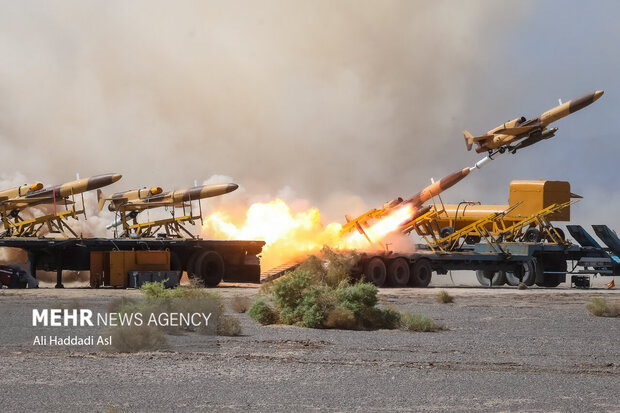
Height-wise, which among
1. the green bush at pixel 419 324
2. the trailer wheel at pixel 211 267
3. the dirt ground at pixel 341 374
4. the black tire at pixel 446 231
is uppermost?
the black tire at pixel 446 231

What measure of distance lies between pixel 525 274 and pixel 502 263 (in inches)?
56.5

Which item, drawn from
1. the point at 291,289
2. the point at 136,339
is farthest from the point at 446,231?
the point at 136,339

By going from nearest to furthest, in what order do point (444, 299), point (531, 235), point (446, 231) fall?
point (444, 299) → point (531, 235) → point (446, 231)

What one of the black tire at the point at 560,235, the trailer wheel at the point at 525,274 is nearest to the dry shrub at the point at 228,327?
the trailer wheel at the point at 525,274

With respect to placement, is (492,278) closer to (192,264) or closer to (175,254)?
(192,264)

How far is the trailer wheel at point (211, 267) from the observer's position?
45.2 m

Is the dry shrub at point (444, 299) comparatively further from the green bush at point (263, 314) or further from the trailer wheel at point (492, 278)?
the trailer wheel at point (492, 278)

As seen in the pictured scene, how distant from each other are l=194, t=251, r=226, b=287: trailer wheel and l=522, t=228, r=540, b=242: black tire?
51.2 ft

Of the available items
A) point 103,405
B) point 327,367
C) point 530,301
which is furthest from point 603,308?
point 103,405

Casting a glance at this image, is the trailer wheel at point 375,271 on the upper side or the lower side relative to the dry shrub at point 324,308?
upper

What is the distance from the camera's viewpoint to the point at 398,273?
45.6m

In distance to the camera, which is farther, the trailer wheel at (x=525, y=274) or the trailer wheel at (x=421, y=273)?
the trailer wheel at (x=525, y=274)

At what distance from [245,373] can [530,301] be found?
21.7 meters

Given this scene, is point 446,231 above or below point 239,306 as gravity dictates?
above
